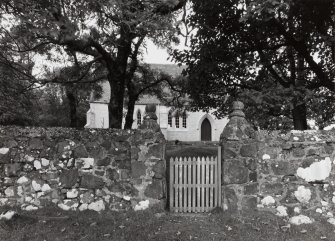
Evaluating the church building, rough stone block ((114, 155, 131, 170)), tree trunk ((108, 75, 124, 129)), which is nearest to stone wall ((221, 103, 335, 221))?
rough stone block ((114, 155, 131, 170))

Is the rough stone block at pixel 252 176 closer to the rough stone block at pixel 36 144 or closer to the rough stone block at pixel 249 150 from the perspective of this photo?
the rough stone block at pixel 249 150

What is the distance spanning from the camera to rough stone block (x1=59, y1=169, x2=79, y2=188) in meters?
7.53

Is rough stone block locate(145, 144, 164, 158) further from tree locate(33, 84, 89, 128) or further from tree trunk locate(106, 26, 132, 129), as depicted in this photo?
tree locate(33, 84, 89, 128)

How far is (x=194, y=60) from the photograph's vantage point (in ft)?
50.5

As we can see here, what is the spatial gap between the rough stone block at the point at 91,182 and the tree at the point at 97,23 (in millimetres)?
3182

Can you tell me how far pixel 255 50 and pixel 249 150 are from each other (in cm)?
785

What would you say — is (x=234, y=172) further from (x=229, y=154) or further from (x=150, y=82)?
(x=150, y=82)

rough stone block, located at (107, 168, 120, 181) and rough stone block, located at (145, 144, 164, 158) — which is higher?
rough stone block, located at (145, 144, 164, 158)

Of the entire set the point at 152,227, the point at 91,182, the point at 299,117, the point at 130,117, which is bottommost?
the point at 152,227

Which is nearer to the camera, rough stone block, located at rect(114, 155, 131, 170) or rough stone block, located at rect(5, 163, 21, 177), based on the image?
rough stone block, located at rect(5, 163, 21, 177)

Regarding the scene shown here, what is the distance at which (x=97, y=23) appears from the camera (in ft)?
31.8

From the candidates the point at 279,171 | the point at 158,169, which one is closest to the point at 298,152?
the point at 279,171

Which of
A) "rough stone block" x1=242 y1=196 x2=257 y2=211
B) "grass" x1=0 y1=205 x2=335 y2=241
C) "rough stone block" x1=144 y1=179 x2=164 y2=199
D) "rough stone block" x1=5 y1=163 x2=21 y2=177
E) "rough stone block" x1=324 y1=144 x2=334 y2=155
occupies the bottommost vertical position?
"grass" x1=0 y1=205 x2=335 y2=241

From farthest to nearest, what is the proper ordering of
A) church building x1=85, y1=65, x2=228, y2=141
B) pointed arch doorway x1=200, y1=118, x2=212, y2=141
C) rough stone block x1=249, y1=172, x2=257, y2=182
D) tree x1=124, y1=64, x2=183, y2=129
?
pointed arch doorway x1=200, y1=118, x2=212, y2=141, church building x1=85, y1=65, x2=228, y2=141, tree x1=124, y1=64, x2=183, y2=129, rough stone block x1=249, y1=172, x2=257, y2=182
